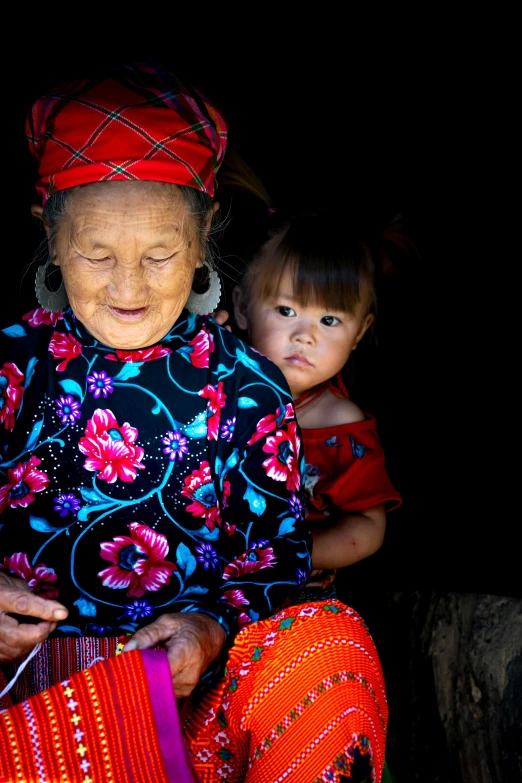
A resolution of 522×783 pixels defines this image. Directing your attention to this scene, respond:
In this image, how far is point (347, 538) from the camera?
2281 mm

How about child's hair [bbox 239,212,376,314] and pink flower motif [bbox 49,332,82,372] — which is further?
child's hair [bbox 239,212,376,314]

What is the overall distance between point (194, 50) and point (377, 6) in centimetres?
58

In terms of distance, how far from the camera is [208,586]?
1.75 meters

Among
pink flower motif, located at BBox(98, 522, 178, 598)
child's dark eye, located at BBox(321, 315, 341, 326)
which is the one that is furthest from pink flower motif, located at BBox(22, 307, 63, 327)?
child's dark eye, located at BBox(321, 315, 341, 326)

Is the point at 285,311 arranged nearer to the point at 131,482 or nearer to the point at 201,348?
the point at 201,348

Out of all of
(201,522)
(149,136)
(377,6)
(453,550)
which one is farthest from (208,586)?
(377,6)

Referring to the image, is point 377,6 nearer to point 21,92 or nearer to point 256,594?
point 21,92

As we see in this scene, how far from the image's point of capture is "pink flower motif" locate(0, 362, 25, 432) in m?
1.73

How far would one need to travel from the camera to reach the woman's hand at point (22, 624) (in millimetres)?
1362

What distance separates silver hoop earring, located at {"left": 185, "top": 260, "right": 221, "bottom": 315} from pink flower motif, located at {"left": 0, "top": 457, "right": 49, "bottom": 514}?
1.63 feet

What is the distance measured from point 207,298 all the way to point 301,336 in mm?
524

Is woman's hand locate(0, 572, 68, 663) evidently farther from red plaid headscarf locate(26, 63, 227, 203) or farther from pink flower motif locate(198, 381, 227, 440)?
red plaid headscarf locate(26, 63, 227, 203)

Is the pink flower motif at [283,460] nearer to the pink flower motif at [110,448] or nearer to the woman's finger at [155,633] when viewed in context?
the pink flower motif at [110,448]

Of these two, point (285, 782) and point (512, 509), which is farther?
point (512, 509)
